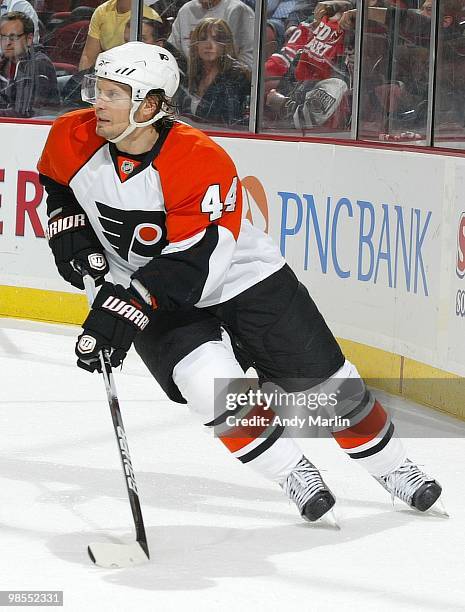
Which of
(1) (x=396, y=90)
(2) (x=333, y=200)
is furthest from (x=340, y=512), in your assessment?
(1) (x=396, y=90)

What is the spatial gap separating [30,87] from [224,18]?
1.10 metres

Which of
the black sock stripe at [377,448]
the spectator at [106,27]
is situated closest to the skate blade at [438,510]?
the black sock stripe at [377,448]

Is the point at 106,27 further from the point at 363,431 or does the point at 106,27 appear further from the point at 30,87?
the point at 363,431

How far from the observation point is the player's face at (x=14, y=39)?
6.82 m

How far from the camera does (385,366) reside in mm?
5016

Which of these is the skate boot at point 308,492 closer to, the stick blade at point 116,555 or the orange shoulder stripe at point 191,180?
the stick blade at point 116,555

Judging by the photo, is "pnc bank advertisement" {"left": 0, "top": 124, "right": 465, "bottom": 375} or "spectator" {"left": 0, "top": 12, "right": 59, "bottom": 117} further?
"spectator" {"left": 0, "top": 12, "right": 59, "bottom": 117}

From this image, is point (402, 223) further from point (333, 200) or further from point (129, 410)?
point (129, 410)

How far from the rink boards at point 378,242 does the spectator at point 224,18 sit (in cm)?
61

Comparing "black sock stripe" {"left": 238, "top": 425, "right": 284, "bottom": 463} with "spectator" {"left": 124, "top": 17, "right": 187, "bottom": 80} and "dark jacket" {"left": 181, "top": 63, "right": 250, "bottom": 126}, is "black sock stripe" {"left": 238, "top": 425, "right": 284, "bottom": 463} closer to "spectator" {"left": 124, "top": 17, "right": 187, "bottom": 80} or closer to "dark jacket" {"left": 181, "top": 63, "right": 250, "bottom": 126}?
"dark jacket" {"left": 181, "top": 63, "right": 250, "bottom": 126}

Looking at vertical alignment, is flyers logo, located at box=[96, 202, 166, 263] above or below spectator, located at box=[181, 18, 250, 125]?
below

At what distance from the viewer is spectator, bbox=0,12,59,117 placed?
6738mm

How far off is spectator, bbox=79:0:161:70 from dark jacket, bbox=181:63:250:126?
1.54 feet

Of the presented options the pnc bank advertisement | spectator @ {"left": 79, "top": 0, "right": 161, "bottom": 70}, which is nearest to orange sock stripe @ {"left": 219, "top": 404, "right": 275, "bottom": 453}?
the pnc bank advertisement
